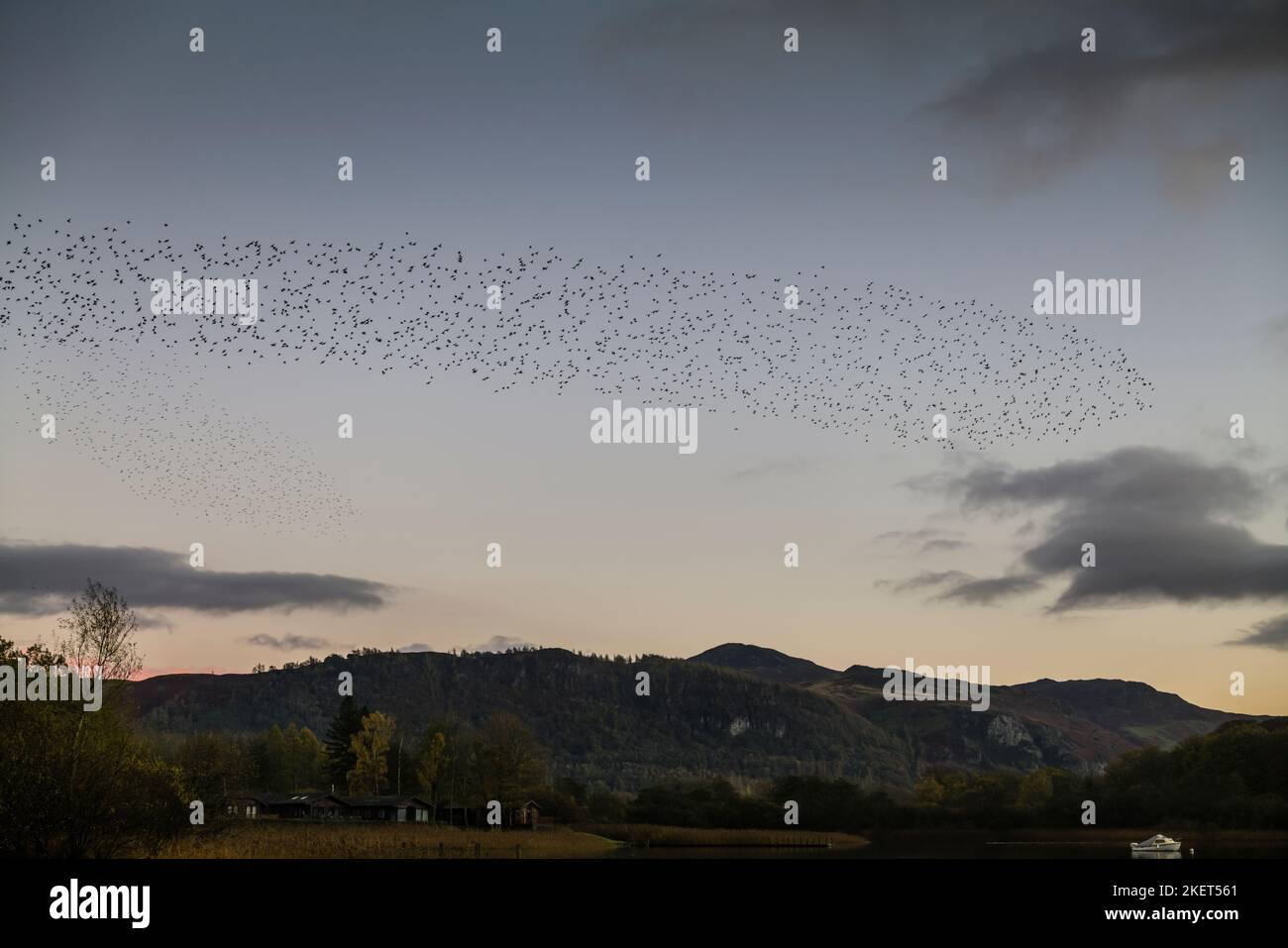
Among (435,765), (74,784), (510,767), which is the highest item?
(74,784)

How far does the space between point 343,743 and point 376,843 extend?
67058 mm

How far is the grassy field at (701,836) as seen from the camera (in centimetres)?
11450

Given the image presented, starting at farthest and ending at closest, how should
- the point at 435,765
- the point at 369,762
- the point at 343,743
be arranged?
the point at 343,743 < the point at 369,762 < the point at 435,765

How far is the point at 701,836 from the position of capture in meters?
117

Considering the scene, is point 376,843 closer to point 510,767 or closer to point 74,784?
point 74,784

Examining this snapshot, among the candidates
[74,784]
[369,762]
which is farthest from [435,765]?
[74,784]

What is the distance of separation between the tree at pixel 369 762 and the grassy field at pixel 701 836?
3064 cm

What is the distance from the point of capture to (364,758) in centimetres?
13600

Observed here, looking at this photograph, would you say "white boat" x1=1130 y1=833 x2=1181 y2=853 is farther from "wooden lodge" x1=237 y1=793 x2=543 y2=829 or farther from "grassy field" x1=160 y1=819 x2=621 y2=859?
"wooden lodge" x1=237 y1=793 x2=543 y2=829

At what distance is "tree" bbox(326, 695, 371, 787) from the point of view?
141 metres

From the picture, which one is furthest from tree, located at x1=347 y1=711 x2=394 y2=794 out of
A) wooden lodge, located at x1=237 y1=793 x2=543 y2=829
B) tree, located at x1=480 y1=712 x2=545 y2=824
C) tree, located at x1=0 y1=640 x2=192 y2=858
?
tree, located at x1=0 y1=640 x2=192 y2=858

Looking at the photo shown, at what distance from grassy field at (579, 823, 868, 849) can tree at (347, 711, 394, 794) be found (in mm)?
30643
